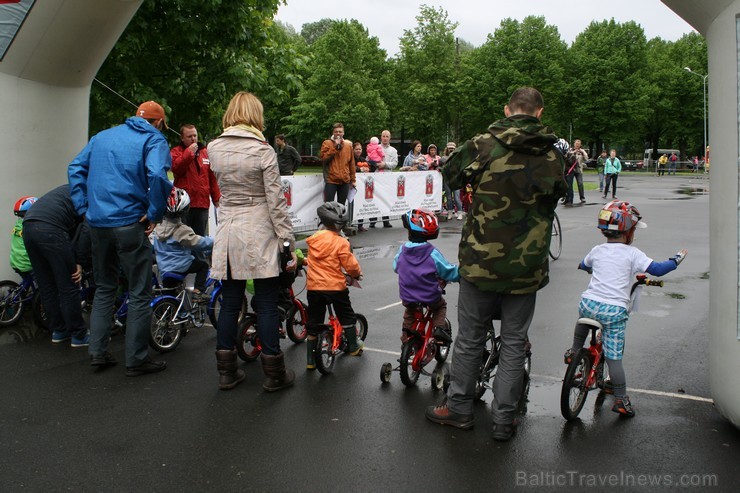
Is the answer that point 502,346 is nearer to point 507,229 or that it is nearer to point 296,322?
point 507,229

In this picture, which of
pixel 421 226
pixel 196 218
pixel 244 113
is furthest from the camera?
pixel 196 218

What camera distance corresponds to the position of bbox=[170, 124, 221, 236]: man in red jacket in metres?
9.70

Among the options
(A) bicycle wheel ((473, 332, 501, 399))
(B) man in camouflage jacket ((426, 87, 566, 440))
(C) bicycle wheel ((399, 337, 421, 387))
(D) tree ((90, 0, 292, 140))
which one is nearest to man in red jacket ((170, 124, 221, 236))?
(D) tree ((90, 0, 292, 140))

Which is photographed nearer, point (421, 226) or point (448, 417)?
point (448, 417)

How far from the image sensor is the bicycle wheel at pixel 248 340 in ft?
20.0

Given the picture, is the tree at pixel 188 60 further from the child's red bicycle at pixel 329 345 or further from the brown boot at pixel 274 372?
the brown boot at pixel 274 372

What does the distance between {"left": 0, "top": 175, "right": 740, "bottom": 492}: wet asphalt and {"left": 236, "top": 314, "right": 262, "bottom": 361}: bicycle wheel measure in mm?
142

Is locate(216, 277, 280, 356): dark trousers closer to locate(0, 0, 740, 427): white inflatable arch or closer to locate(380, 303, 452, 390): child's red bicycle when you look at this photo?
locate(380, 303, 452, 390): child's red bicycle

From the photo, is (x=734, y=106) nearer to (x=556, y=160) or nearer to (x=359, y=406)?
(x=556, y=160)

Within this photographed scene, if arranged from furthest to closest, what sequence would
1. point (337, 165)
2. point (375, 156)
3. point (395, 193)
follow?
1. point (375, 156)
2. point (395, 193)
3. point (337, 165)

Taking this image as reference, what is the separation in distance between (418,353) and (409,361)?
0.30ft

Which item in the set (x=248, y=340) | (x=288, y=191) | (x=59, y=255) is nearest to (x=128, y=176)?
(x=59, y=255)

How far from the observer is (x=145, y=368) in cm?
593

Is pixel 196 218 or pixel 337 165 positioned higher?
pixel 337 165
